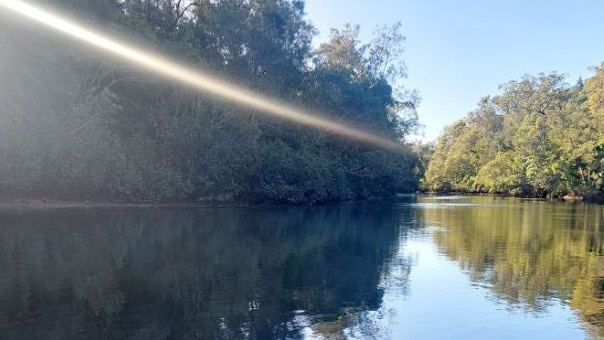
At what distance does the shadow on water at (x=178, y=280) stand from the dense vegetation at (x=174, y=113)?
10.1 m

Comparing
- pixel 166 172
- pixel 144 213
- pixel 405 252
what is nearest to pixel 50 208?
pixel 144 213

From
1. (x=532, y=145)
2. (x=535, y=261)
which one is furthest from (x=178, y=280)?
(x=532, y=145)

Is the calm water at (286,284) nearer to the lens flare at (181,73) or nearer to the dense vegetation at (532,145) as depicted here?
the lens flare at (181,73)

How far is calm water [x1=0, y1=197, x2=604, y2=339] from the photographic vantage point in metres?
9.42

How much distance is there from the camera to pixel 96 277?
12.9 metres

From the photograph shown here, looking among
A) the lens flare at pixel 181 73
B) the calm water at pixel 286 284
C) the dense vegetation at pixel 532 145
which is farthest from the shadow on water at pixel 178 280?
the dense vegetation at pixel 532 145

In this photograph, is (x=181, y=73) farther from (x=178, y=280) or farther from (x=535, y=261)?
(x=535, y=261)

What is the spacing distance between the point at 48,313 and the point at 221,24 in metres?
37.7

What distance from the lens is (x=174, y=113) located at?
43.8 meters

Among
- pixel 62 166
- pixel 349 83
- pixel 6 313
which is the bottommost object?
pixel 6 313

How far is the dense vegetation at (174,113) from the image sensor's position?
32219 millimetres

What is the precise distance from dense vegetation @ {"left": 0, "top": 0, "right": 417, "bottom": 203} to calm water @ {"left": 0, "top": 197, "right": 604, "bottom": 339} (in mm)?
10551

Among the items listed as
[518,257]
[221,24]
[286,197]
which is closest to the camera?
[518,257]

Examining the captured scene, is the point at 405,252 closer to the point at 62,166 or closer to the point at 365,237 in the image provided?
the point at 365,237
